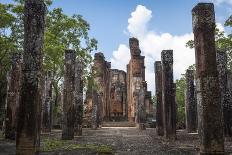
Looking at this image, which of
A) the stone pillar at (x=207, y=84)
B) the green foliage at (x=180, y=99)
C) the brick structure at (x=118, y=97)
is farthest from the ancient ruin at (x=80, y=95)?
the brick structure at (x=118, y=97)

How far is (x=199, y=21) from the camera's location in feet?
28.6

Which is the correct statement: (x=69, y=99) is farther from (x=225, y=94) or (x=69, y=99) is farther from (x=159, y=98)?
(x=225, y=94)

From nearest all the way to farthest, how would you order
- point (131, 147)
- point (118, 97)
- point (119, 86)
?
point (131, 147)
point (118, 97)
point (119, 86)

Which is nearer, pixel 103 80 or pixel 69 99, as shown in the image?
pixel 69 99

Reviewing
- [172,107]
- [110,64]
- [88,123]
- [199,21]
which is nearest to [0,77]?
[88,123]

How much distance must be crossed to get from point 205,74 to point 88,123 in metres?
24.3

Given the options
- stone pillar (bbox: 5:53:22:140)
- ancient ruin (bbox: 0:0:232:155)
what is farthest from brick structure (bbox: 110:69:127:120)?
stone pillar (bbox: 5:53:22:140)

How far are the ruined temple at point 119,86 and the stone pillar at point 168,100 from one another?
73.9 feet

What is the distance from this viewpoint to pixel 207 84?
27.5 feet

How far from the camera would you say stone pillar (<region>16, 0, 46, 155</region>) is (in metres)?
7.87

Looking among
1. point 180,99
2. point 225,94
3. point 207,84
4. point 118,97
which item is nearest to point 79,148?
point 207,84

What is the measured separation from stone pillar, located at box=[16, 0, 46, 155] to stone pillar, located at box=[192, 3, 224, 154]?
12.7 feet

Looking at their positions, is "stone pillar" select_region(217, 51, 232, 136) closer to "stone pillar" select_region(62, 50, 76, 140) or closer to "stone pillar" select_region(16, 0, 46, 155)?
"stone pillar" select_region(62, 50, 76, 140)

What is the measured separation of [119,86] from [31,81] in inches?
1571
